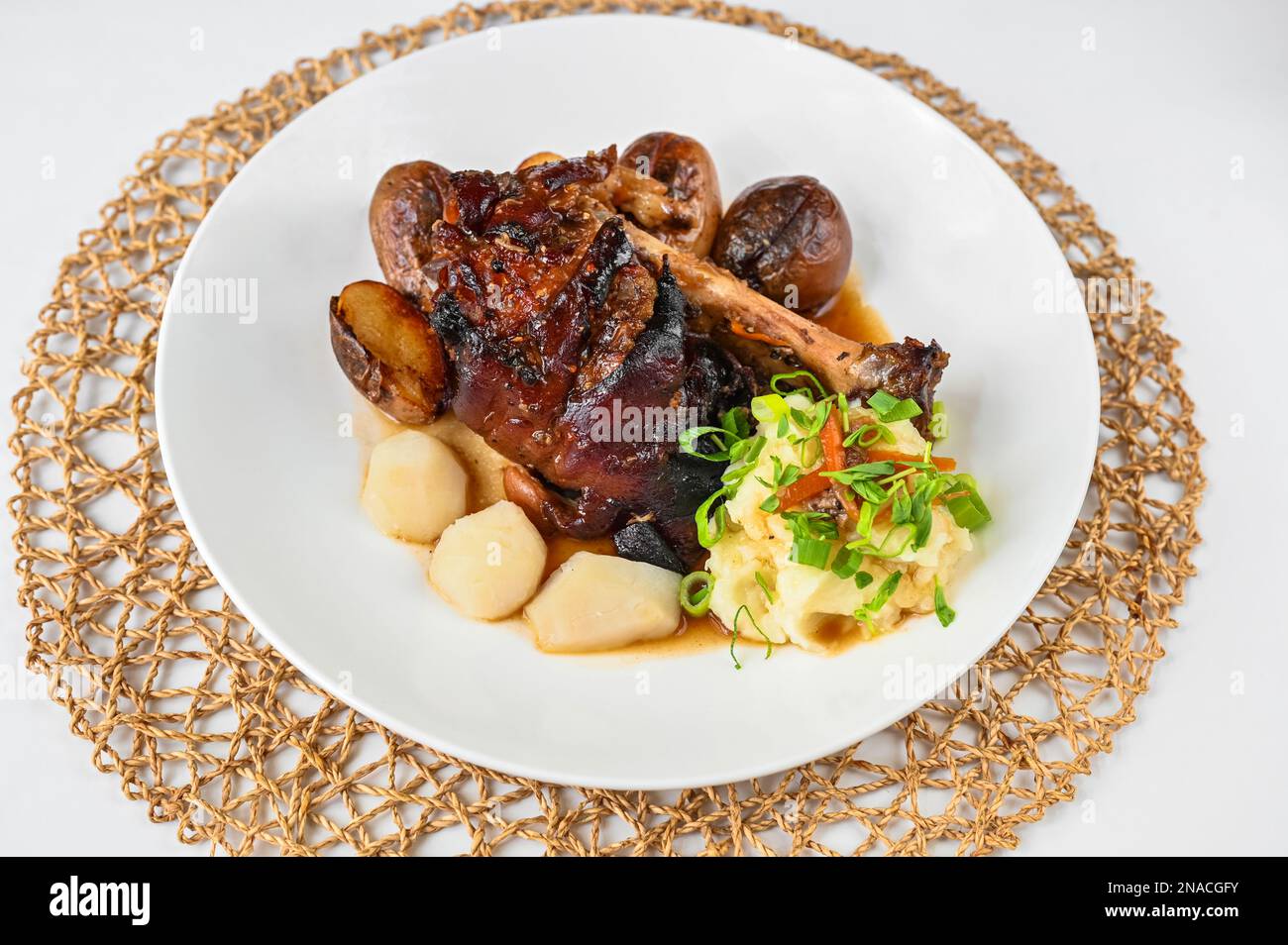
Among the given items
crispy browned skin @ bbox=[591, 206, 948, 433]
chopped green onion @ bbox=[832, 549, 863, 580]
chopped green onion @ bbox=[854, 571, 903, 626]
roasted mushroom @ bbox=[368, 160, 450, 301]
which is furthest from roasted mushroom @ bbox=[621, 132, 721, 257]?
chopped green onion @ bbox=[854, 571, 903, 626]

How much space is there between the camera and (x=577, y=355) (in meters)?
3.65

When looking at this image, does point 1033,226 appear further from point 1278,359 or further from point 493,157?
point 493,157

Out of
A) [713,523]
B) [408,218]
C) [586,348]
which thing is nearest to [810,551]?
[713,523]

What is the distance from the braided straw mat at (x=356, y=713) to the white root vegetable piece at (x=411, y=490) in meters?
0.60

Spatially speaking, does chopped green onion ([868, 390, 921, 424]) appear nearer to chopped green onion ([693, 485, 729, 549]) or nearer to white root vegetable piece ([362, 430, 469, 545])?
chopped green onion ([693, 485, 729, 549])

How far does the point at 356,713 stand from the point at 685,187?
7.42 ft

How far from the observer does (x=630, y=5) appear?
5223 mm

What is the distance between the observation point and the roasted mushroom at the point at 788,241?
421 cm

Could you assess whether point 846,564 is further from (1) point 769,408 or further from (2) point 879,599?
(1) point 769,408

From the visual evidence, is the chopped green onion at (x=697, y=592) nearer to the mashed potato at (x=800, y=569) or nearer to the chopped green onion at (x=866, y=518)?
the mashed potato at (x=800, y=569)

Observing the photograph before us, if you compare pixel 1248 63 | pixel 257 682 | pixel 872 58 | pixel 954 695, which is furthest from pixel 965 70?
pixel 257 682

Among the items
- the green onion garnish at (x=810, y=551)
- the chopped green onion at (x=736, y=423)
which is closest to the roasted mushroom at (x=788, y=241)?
the chopped green onion at (x=736, y=423)

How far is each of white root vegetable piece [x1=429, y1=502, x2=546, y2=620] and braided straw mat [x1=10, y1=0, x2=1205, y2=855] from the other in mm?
503

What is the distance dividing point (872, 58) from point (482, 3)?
184 cm
